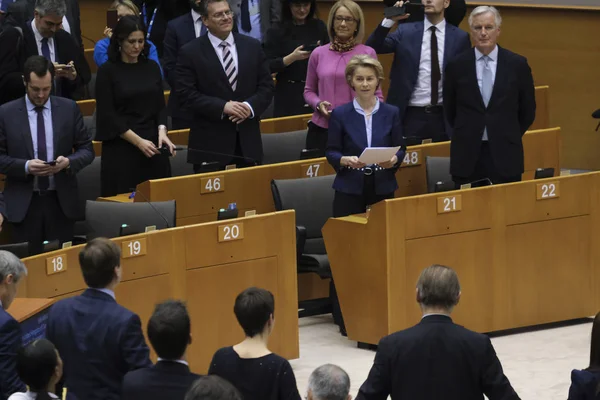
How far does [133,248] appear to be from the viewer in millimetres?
6293

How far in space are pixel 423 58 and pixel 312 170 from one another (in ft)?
3.60

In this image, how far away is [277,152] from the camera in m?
8.76

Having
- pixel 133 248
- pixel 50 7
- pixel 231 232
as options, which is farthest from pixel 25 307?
pixel 50 7

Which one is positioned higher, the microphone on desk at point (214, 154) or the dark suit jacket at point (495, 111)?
the dark suit jacket at point (495, 111)

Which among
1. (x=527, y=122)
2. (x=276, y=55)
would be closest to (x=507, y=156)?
(x=527, y=122)

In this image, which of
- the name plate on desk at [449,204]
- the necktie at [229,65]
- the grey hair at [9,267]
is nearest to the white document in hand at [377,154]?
the name plate on desk at [449,204]

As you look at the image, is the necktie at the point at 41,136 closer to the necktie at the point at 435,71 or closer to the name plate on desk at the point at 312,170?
the name plate on desk at the point at 312,170

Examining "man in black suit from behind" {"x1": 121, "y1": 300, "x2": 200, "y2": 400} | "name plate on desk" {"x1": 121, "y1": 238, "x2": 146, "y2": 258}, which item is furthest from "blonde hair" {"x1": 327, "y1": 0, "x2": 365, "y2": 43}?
"man in black suit from behind" {"x1": 121, "y1": 300, "x2": 200, "y2": 400}

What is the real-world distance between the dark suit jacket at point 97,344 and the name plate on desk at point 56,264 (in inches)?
56.4

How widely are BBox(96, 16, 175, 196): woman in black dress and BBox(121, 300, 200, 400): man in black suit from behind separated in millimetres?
3616

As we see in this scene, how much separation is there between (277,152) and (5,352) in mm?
4475

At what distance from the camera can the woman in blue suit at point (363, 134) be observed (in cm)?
705

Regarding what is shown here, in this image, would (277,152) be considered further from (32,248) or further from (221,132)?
(32,248)

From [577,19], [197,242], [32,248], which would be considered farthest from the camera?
[577,19]
